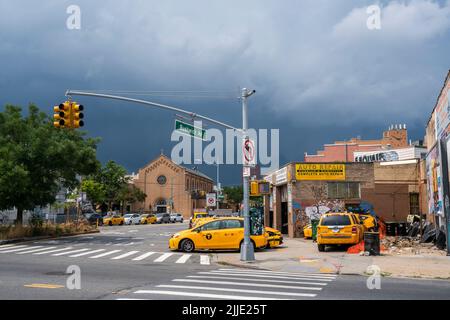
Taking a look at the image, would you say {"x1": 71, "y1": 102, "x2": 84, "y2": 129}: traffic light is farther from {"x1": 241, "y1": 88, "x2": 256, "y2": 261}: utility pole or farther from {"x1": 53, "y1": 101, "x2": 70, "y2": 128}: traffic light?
{"x1": 241, "y1": 88, "x2": 256, "y2": 261}: utility pole

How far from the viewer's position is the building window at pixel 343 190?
34125mm

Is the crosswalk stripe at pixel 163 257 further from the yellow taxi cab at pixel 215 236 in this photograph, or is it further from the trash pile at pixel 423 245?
the trash pile at pixel 423 245

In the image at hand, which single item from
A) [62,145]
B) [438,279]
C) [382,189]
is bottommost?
[438,279]

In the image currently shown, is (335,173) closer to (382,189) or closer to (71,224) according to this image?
(382,189)

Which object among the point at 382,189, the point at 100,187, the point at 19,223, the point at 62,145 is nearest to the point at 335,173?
the point at 382,189

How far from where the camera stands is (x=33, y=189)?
1145 inches

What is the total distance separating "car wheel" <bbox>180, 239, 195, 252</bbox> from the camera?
22219mm

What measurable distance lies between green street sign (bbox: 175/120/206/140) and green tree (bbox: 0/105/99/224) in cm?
1165

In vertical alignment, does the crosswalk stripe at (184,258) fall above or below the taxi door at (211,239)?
below

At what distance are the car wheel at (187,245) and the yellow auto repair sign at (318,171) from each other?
13.3 metres

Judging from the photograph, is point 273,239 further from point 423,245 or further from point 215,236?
point 423,245

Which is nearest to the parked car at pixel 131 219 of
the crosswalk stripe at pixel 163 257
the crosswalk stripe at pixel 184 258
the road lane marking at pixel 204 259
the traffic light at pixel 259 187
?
the crosswalk stripe at pixel 163 257
